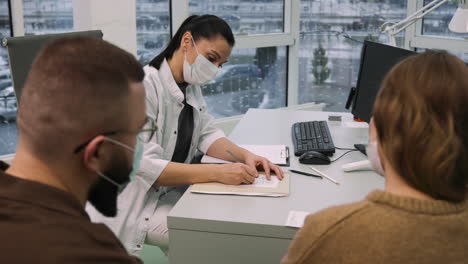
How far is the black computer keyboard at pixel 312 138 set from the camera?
1971mm

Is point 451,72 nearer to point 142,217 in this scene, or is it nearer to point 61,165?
point 61,165

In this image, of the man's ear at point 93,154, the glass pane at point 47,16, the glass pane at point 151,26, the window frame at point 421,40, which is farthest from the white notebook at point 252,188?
the window frame at point 421,40

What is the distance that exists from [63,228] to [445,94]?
0.67m

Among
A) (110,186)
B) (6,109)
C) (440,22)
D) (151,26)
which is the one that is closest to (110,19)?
(151,26)

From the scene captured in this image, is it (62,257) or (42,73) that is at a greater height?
(42,73)

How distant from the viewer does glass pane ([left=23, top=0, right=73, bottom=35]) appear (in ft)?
9.75

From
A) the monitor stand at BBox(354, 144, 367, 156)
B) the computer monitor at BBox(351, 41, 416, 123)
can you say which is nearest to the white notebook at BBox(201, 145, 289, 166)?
the monitor stand at BBox(354, 144, 367, 156)

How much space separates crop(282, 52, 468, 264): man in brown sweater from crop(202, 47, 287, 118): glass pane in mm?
2978

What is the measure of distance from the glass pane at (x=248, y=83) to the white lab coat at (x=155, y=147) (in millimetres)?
1757

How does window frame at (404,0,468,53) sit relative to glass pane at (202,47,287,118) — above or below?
above

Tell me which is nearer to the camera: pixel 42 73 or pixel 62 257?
pixel 62 257

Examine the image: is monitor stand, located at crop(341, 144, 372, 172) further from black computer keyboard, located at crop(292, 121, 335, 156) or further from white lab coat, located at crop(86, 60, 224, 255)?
white lab coat, located at crop(86, 60, 224, 255)

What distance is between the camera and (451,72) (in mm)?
917

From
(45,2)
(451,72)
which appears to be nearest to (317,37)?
(45,2)
